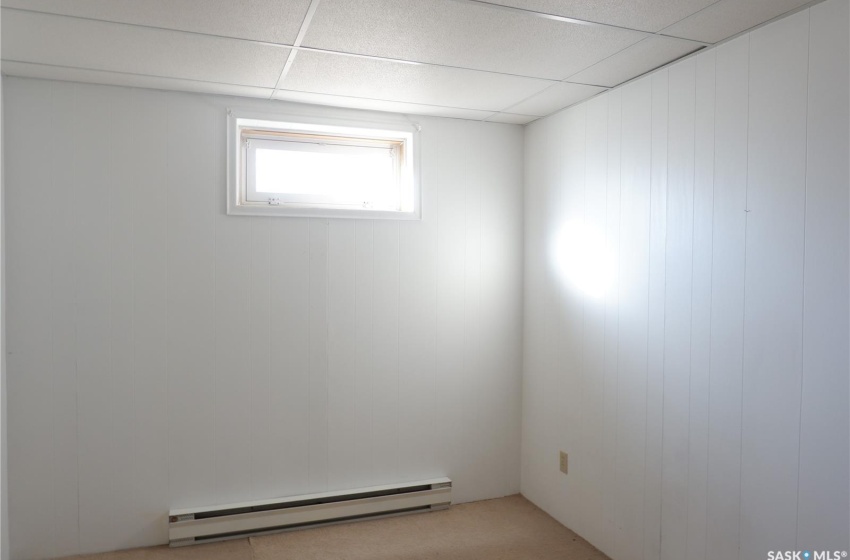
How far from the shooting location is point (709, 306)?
2312mm

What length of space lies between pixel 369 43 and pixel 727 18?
1.22 metres

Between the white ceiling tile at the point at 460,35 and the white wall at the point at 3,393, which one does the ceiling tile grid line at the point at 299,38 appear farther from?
the white wall at the point at 3,393

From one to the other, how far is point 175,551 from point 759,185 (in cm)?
287

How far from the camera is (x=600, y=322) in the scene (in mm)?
2930

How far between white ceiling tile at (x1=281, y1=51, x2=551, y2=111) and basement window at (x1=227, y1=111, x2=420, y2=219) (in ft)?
1.13

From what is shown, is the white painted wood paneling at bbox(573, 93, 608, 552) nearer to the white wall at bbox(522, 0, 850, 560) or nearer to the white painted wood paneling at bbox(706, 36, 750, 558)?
the white wall at bbox(522, 0, 850, 560)

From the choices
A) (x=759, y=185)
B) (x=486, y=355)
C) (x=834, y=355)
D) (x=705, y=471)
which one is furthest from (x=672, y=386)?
(x=486, y=355)

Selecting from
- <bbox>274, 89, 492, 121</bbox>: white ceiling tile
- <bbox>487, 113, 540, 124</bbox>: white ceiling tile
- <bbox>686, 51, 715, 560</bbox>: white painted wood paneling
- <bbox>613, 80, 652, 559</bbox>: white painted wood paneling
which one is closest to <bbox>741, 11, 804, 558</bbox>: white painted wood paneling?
<bbox>686, 51, 715, 560</bbox>: white painted wood paneling

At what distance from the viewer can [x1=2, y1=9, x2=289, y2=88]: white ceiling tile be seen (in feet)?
7.05

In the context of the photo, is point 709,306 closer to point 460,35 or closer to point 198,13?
point 460,35

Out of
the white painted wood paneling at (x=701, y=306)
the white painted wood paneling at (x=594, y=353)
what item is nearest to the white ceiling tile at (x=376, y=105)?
the white painted wood paneling at (x=594, y=353)

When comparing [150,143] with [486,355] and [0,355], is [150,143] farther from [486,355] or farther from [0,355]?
[486,355]

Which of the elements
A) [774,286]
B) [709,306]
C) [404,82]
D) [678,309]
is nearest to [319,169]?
[404,82]

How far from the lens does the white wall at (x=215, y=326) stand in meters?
2.75
